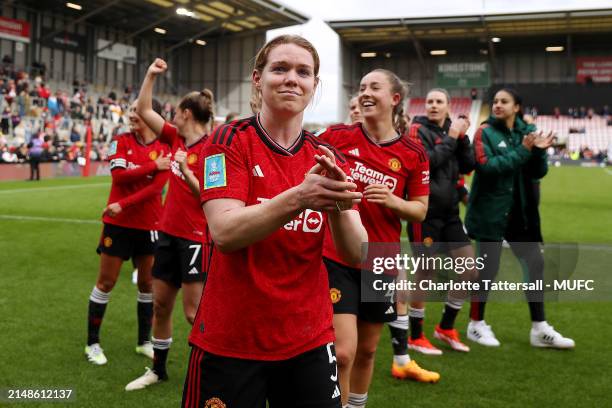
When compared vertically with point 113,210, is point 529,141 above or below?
above

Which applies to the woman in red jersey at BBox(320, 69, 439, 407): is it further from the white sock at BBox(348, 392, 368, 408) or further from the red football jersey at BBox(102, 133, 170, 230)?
the red football jersey at BBox(102, 133, 170, 230)

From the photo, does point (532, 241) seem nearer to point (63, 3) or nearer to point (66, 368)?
point (66, 368)

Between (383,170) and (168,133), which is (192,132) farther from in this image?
(383,170)

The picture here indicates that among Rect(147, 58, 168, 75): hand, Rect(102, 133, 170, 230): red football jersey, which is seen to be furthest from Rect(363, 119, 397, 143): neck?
Rect(102, 133, 170, 230): red football jersey

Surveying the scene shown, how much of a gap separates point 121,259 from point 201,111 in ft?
4.68

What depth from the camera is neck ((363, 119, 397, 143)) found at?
12.4 feet

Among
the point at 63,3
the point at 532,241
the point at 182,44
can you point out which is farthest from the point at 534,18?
the point at 532,241

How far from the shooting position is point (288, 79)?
2.17 m

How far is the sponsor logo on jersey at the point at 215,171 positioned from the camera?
205 centimetres

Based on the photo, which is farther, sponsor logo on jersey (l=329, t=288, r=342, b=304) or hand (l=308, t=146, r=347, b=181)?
sponsor logo on jersey (l=329, t=288, r=342, b=304)

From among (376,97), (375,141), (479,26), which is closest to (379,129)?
(375,141)

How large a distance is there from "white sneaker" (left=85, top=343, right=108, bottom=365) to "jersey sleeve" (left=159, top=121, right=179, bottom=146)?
1.85 meters

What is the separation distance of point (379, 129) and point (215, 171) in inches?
75.0

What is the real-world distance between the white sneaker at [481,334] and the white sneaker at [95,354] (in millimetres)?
3360
